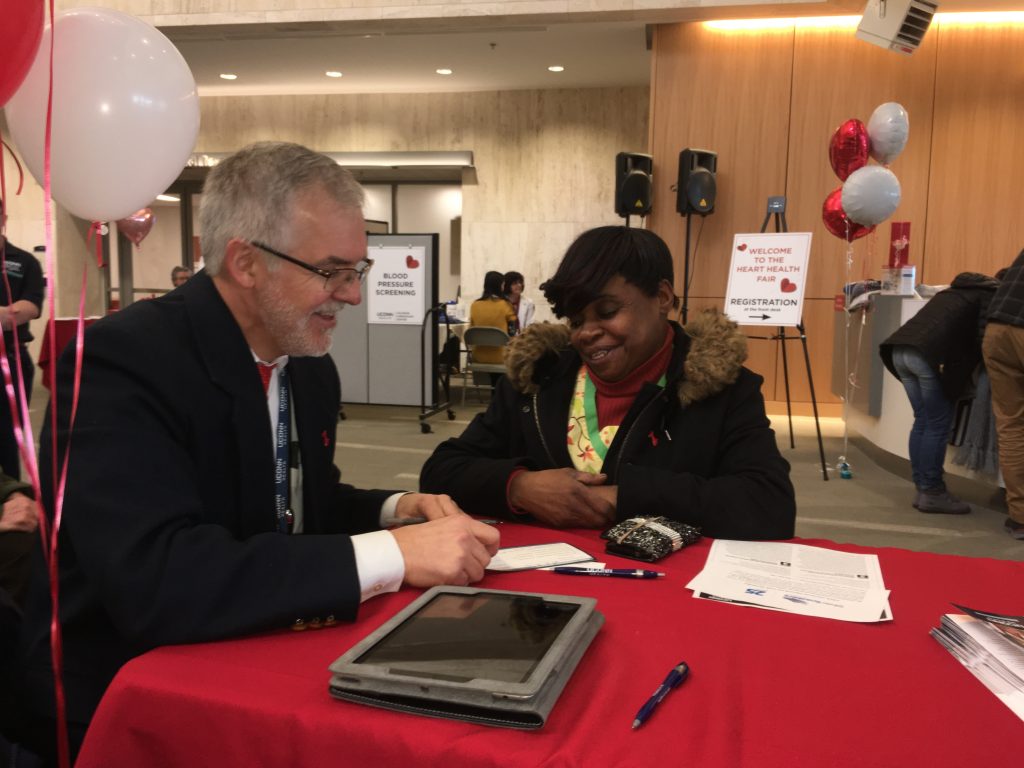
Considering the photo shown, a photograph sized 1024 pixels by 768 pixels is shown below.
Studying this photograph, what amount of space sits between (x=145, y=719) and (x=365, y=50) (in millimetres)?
8795

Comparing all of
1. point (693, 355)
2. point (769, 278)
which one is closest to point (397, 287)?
point (769, 278)

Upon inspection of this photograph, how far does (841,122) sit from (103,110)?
7.28 meters

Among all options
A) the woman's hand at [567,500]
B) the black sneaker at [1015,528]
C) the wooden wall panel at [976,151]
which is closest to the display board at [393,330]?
the black sneaker at [1015,528]

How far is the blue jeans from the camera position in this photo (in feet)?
13.7

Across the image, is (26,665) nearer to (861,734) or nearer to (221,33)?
(861,734)

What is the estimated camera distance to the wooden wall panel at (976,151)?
7.12 m

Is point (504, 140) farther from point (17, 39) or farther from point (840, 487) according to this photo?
point (17, 39)

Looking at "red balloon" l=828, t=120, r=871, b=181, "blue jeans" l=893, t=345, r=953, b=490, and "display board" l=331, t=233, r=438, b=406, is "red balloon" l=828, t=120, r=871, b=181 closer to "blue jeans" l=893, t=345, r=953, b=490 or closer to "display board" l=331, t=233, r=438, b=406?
"blue jeans" l=893, t=345, r=953, b=490

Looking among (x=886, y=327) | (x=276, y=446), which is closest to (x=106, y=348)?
(x=276, y=446)

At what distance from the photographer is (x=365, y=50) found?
28.1 ft

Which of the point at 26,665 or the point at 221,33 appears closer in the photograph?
the point at 26,665

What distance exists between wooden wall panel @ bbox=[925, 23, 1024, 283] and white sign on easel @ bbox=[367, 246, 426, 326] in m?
4.80

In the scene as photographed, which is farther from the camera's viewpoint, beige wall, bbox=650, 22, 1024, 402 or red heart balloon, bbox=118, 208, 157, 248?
beige wall, bbox=650, 22, 1024, 402

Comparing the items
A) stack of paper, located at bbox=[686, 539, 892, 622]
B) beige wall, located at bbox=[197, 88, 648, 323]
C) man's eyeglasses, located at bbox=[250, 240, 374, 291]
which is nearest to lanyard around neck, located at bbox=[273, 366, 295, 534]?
man's eyeglasses, located at bbox=[250, 240, 374, 291]
